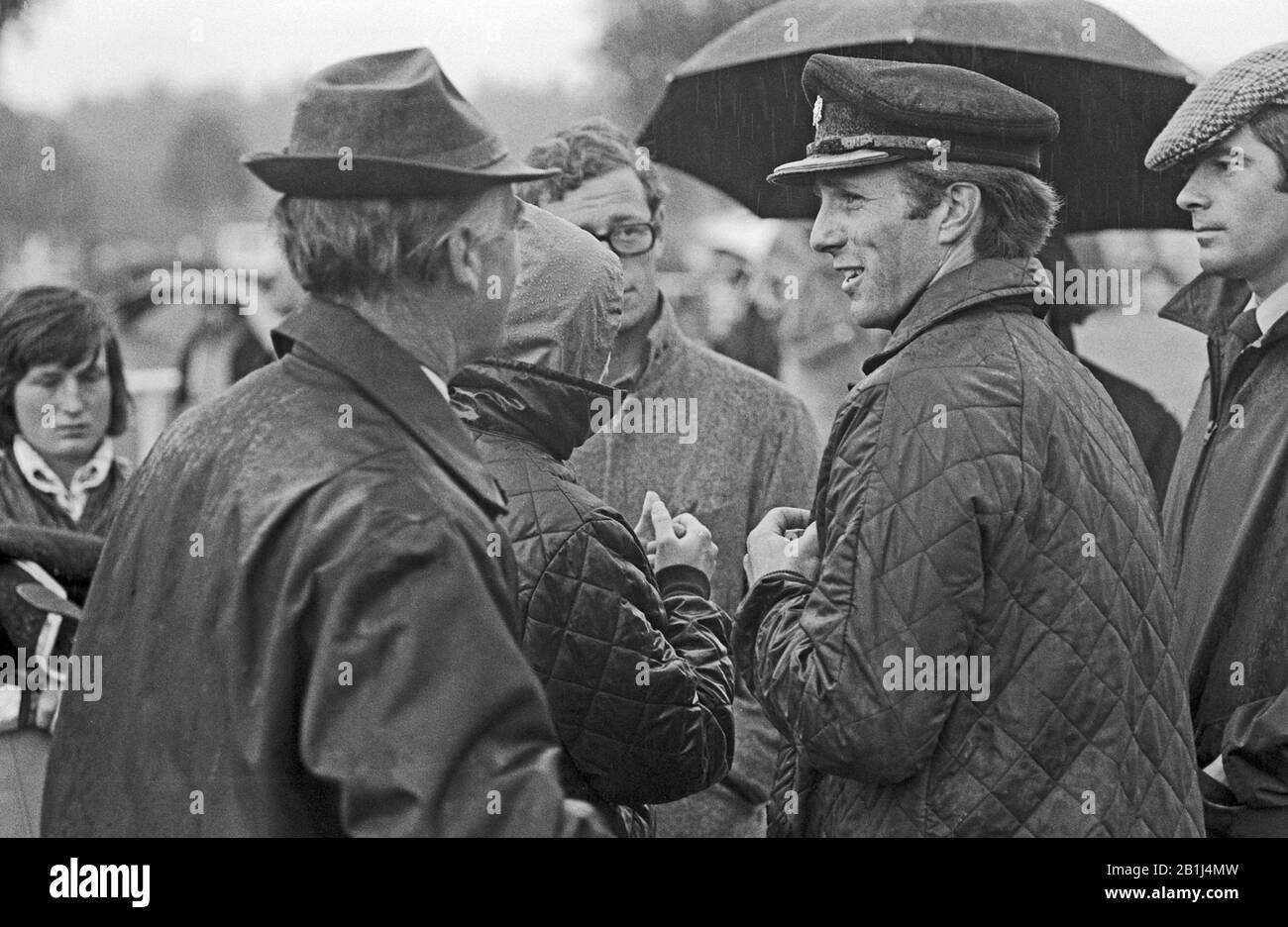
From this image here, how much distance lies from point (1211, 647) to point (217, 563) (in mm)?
2295

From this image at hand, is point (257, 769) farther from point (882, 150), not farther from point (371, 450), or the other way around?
point (882, 150)

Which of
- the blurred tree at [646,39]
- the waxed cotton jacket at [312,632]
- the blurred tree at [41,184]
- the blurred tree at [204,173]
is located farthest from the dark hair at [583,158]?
the blurred tree at [646,39]

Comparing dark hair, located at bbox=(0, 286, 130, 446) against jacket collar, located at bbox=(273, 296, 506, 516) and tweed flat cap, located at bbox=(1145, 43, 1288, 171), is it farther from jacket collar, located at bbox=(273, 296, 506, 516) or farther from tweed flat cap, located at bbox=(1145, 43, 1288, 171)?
tweed flat cap, located at bbox=(1145, 43, 1288, 171)

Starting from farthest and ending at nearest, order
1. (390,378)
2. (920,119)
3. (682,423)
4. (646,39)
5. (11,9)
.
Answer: (646,39) < (11,9) < (682,423) < (920,119) < (390,378)

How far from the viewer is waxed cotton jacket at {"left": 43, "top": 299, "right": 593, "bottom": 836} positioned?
2502mm

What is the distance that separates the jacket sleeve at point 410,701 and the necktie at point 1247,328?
2.27m

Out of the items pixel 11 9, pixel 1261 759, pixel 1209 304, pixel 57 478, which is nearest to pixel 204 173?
pixel 11 9

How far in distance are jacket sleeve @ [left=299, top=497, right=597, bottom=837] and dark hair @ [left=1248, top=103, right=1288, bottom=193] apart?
2379 millimetres

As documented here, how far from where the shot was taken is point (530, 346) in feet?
11.8

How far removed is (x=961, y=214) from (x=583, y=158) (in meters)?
1.65

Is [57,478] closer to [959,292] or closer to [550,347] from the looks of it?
[550,347]

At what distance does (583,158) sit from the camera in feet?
16.4

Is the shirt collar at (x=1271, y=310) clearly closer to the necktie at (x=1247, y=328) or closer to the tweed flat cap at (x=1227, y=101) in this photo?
the necktie at (x=1247, y=328)

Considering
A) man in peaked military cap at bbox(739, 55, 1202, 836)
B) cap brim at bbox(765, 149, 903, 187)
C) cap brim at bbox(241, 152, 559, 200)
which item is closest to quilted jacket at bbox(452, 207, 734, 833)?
man in peaked military cap at bbox(739, 55, 1202, 836)
